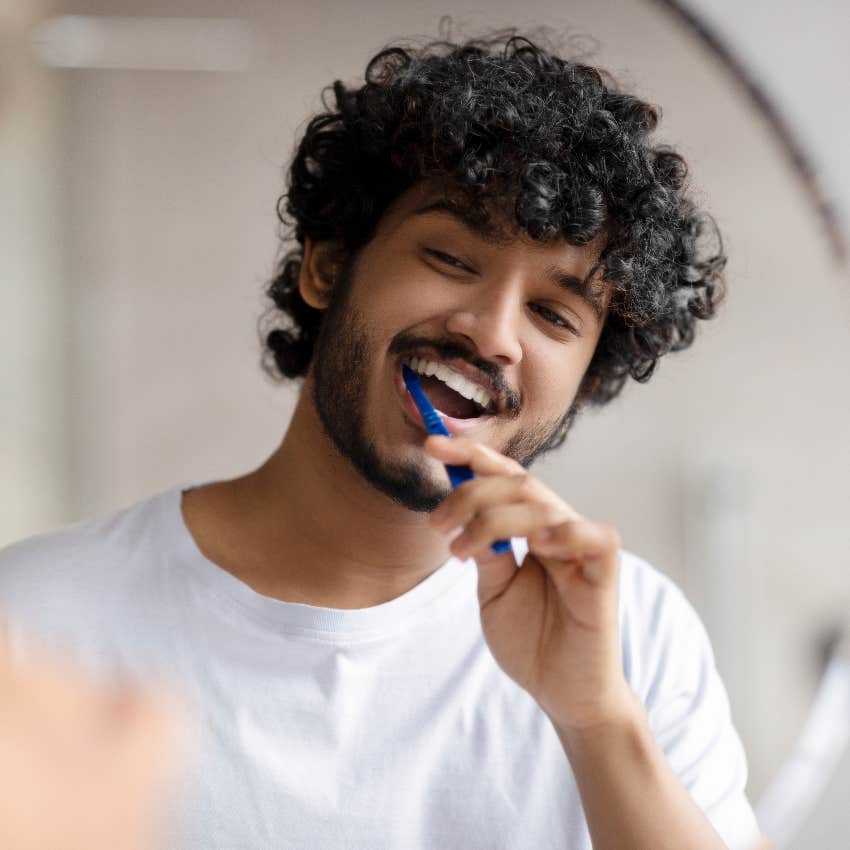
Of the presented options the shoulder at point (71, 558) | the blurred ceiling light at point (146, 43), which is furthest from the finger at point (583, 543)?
the blurred ceiling light at point (146, 43)

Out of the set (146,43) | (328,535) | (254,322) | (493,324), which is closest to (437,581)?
(328,535)

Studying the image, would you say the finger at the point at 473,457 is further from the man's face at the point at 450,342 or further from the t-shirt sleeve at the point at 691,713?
the t-shirt sleeve at the point at 691,713

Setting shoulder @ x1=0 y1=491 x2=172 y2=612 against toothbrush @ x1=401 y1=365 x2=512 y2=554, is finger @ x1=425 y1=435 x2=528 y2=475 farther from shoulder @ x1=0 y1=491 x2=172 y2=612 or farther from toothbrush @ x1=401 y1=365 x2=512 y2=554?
shoulder @ x1=0 y1=491 x2=172 y2=612

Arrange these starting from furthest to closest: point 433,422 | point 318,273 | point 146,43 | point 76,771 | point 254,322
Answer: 1. point 254,322
2. point 146,43
3. point 318,273
4. point 433,422
5. point 76,771

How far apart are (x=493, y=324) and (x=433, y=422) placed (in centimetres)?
7

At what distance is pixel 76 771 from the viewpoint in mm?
342

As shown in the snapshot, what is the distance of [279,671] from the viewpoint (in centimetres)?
65

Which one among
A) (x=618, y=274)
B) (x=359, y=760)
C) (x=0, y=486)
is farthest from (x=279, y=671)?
(x=0, y=486)

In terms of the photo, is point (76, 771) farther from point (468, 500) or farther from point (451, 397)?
point (451, 397)

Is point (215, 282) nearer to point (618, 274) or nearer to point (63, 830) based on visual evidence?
point (618, 274)

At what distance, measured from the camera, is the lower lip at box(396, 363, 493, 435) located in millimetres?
649

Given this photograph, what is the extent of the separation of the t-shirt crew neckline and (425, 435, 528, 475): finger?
0.20 m

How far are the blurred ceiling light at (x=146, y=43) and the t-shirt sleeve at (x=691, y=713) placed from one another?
1098 mm

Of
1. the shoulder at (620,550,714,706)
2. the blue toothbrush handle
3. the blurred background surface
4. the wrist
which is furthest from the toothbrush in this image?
the blurred background surface
